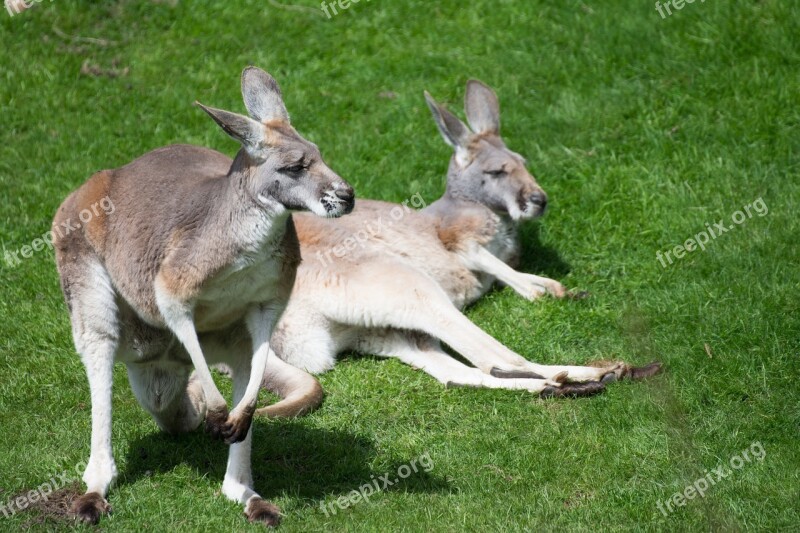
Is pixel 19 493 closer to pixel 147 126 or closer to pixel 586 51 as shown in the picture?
pixel 147 126

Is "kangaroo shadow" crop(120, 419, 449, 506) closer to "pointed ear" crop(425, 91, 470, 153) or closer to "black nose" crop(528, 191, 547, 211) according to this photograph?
"black nose" crop(528, 191, 547, 211)

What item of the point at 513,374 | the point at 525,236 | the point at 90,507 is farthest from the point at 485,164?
the point at 90,507

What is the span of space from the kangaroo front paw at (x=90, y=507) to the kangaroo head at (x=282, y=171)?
65.5 inches

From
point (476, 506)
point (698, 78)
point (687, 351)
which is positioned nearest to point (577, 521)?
point (476, 506)

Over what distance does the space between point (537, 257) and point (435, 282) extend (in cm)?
122

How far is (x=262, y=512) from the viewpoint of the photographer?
16.7ft

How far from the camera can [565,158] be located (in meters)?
8.80

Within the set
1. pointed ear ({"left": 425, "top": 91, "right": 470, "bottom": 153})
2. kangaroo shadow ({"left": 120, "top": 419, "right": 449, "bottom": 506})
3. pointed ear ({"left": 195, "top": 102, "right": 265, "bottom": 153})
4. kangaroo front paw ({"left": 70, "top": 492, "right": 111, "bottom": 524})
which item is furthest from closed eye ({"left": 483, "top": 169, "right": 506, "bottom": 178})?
kangaroo front paw ({"left": 70, "top": 492, "right": 111, "bottom": 524})

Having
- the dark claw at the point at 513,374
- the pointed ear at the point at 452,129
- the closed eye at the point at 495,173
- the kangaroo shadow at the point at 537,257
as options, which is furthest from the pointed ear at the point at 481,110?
the dark claw at the point at 513,374

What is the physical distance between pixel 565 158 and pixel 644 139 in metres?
0.65

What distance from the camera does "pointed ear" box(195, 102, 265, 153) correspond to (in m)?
4.86

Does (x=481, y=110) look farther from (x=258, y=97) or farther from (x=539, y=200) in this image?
(x=258, y=97)

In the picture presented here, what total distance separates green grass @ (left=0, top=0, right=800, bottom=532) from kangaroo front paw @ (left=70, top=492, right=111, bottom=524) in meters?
0.06

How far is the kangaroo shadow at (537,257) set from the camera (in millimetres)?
8070
